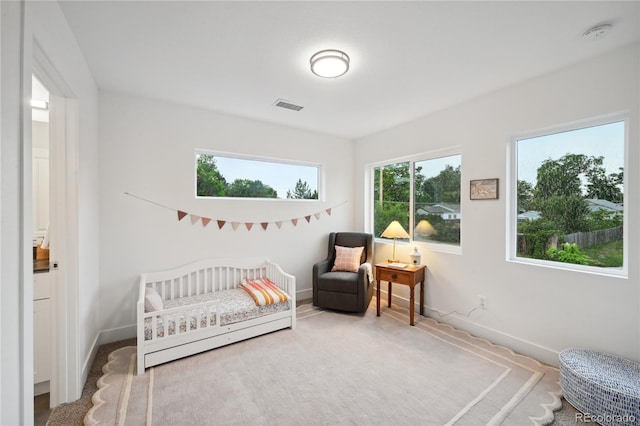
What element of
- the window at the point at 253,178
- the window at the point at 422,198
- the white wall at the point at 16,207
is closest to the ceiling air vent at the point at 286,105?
the window at the point at 253,178

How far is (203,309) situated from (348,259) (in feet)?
Answer: 6.36

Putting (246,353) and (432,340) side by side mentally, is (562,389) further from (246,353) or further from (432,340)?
(246,353)

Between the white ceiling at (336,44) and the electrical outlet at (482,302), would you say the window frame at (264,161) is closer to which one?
the white ceiling at (336,44)

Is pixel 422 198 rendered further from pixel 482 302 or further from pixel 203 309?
pixel 203 309

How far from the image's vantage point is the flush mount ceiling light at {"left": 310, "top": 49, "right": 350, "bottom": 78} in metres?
2.04

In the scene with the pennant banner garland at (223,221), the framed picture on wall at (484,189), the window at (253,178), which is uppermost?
the window at (253,178)

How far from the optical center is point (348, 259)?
147 inches

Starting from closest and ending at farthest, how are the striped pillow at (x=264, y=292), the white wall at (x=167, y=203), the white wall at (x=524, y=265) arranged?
the white wall at (x=524, y=265)
the white wall at (x=167, y=203)
the striped pillow at (x=264, y=292)

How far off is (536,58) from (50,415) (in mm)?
4321

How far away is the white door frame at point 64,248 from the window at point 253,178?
1419 millimetres

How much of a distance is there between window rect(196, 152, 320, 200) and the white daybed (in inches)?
36.3

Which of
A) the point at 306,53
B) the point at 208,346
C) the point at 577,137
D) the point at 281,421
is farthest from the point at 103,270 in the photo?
the point at 577,137

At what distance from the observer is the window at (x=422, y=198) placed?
3.22m

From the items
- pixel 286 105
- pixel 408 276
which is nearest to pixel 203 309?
pixel 408 276
